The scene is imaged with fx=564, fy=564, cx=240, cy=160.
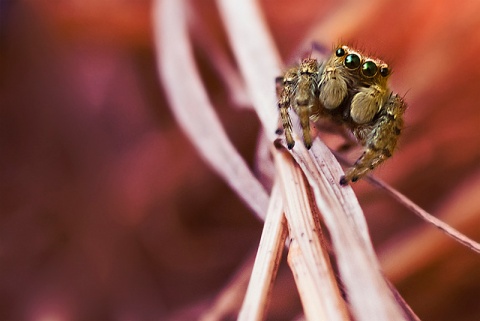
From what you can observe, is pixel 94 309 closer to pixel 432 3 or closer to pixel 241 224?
pixel 241 224

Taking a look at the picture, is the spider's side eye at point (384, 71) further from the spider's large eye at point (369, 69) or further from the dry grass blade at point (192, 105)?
the dry grass blade at point (192, 105)

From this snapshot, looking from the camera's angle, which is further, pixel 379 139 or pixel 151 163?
pixel 151 163

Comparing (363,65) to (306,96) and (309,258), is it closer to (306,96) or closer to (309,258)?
(306,96)

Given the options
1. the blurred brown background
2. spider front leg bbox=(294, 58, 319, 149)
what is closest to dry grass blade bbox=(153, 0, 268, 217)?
the blurred brown background

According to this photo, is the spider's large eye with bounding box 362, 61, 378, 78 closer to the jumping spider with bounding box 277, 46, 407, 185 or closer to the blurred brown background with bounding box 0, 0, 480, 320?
the jumping spider with bounding box 277, 46, 407, 185

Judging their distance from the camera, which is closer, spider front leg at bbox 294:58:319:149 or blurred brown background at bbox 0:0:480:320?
spider front leg at bbox 294:58:319:149

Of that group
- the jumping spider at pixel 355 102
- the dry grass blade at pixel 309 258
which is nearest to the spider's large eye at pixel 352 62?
the jumping spider at pixel 355 102

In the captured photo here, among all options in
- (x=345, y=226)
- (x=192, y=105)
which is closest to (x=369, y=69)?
(x=345, y=226)
